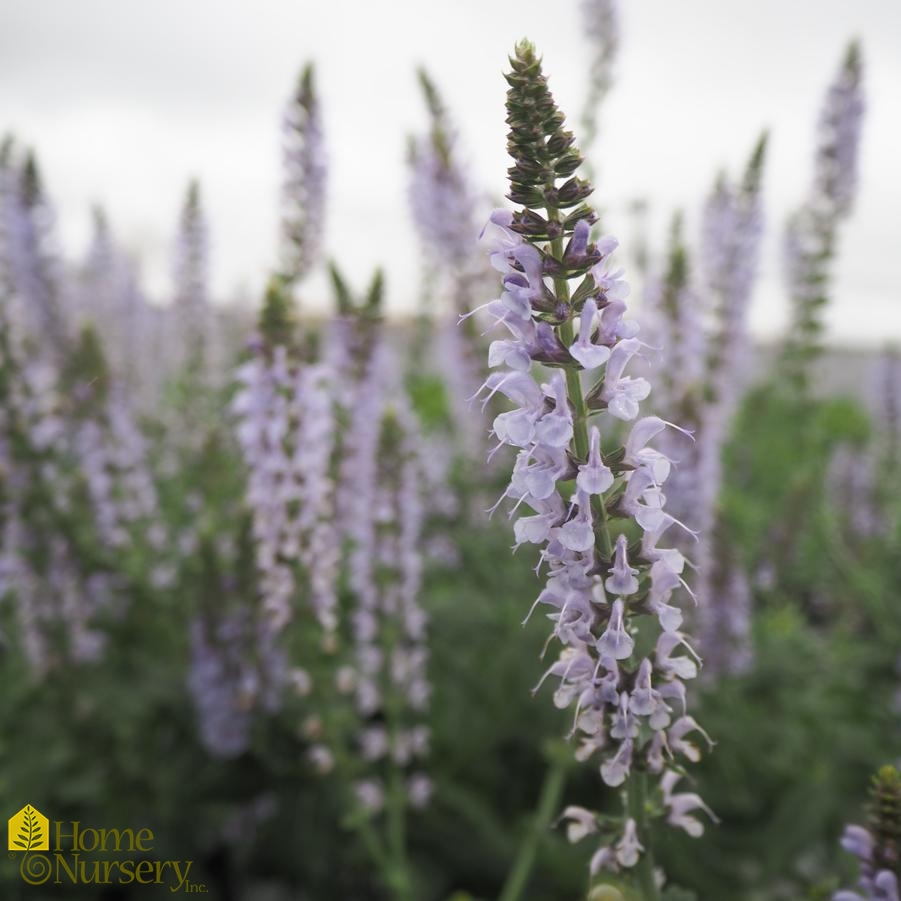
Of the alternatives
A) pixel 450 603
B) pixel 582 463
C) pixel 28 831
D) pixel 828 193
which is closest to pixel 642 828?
pixel 582 463

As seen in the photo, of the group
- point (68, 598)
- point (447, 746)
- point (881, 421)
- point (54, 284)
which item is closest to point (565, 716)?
point (447, 746)

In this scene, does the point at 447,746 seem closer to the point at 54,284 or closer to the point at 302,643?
the point at 302,643

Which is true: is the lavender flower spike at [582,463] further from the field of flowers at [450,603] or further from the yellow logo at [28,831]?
the yellow logo at [28,831]

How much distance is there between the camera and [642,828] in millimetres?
1541

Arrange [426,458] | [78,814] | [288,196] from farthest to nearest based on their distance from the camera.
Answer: [426,458]
[288,196]
[78,814]

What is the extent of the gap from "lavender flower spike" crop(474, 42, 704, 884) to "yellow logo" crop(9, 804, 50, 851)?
2980mm

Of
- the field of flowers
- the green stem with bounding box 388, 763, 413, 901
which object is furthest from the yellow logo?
the green stem with bounding box 388, 763, 413, 901

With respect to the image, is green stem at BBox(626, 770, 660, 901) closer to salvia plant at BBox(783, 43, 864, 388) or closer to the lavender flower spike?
the lavender flower spike

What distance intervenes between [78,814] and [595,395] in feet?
13.6

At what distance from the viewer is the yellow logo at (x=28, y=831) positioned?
3.47 m

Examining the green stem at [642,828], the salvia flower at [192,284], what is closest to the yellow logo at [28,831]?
the green stem at [642,828]

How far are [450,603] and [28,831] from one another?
7.96ft

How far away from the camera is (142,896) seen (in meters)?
3.98

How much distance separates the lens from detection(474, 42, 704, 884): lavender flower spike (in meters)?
1.38
